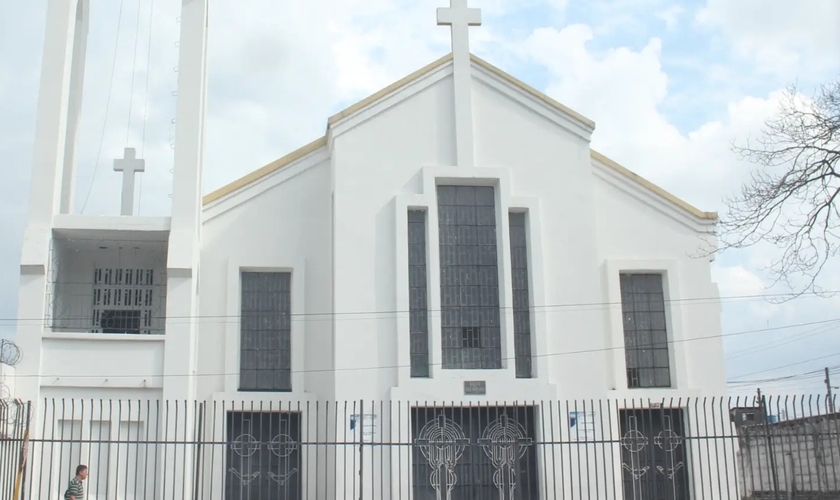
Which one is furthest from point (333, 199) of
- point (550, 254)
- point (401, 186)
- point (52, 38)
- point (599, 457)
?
point (599, 457)

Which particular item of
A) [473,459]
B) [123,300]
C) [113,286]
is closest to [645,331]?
[473,459]

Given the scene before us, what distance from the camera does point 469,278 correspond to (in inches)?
825

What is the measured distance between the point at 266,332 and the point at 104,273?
3.87m

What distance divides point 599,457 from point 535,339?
2.79 meters

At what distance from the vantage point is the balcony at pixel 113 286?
21.0m

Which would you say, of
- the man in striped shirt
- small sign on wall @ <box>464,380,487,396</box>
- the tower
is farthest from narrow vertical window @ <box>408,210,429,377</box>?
the man in striped shirt

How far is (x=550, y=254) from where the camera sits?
21219 millimetres

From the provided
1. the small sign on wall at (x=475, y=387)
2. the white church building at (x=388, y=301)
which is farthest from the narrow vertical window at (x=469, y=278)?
the small sign on wall at (x=475, y=387)

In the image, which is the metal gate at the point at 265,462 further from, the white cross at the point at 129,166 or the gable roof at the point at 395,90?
the white cross at the point at 129,166

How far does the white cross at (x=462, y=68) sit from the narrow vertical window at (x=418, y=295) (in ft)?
5.60

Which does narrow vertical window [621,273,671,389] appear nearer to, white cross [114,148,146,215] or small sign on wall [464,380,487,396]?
small sign on wall [464,380,487,396]

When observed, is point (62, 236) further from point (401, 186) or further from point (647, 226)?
point (647, 226)

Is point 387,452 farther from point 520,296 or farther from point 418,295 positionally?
point 520,296

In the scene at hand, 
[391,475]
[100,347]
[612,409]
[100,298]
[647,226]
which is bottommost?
[391,475]
